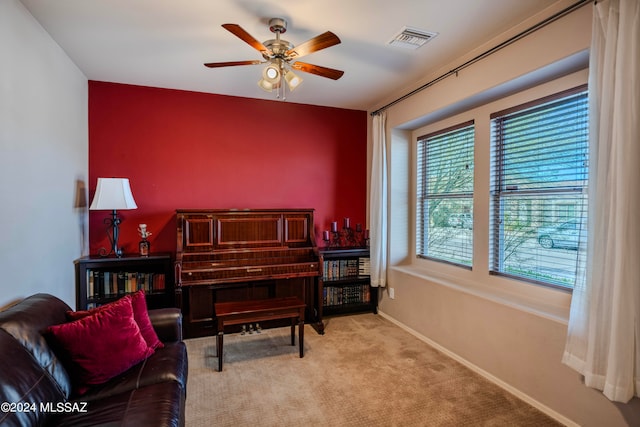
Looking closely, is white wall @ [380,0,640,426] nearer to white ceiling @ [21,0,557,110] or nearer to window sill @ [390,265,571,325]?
window sill @ [390,265,571,325]

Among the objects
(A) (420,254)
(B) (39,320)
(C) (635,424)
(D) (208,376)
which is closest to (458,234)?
(A) (420,254)

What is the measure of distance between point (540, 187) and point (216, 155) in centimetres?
317

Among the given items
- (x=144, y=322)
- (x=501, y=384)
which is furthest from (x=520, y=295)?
(x=144, y=322)

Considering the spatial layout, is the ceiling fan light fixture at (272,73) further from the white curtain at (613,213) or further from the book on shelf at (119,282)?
the book on shelf at (119,282)

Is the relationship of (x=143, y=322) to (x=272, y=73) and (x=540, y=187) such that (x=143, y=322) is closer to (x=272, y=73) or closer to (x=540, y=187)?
(x=272, y=73)

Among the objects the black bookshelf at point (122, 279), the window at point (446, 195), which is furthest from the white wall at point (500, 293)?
the black bookshelf at point (122, 279)

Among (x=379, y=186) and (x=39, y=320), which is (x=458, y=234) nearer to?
(x=379, y=186)

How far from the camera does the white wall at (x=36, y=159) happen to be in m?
1.89

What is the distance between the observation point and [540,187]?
97.0 inches

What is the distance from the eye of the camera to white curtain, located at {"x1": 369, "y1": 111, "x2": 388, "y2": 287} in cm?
382

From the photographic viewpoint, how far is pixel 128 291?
3.24 meters

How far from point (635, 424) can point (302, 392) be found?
188 centimetres

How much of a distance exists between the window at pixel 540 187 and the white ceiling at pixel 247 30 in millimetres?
706

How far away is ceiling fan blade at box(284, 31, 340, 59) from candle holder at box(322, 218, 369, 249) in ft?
7.63
